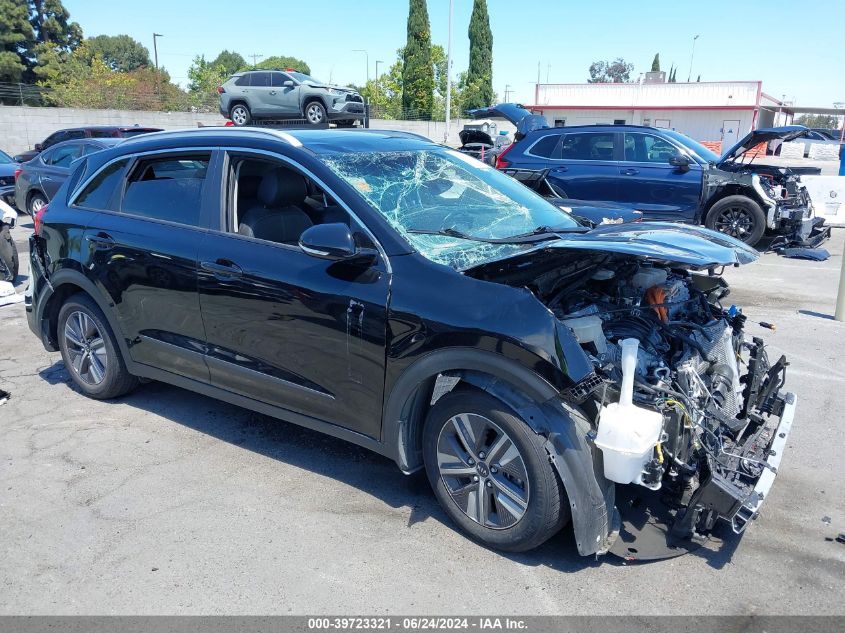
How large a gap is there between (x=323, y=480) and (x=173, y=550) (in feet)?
3.07

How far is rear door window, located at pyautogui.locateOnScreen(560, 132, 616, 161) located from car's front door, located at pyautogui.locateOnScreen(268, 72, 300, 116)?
8298mm

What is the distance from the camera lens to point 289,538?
3.49m

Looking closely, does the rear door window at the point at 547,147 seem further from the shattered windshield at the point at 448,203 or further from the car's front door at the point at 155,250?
the car's front door at the point at 155,250

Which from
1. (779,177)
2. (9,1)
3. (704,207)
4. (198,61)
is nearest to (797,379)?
(704,207)

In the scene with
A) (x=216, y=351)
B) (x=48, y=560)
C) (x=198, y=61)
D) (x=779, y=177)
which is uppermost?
(x=198, y=61)

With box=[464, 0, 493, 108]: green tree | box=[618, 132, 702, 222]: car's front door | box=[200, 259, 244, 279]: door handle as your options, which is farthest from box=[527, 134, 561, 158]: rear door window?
box=[464, 0, 493, 108]: green tree

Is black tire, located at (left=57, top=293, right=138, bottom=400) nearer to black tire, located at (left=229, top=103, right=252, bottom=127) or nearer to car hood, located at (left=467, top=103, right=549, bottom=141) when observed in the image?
car hood, located at (left=467, top=103, right=549, bottom=141)

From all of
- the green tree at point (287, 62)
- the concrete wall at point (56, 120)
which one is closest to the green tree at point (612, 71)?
the green tree at point (287, 62)

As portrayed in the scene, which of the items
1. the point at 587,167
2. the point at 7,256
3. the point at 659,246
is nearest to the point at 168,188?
the point at 659,246

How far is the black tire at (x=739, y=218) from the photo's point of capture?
36.2ft

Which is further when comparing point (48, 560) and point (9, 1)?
point (9, 1)

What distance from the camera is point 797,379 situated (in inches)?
219

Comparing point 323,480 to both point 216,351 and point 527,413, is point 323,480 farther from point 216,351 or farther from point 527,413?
point 527,413

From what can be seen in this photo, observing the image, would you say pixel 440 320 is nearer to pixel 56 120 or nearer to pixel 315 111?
pixel 315 111
